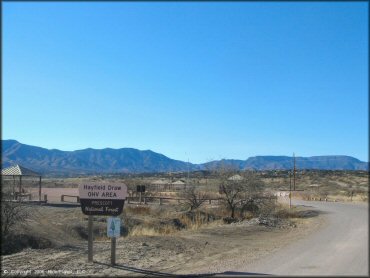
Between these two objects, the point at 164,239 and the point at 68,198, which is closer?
Answer: the point at 164,239

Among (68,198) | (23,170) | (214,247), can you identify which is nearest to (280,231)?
(214,247)

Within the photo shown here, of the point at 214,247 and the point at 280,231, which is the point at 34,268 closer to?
the point at 214,247

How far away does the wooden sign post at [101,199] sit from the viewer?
13523 mm

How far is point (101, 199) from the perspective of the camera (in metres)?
13.6

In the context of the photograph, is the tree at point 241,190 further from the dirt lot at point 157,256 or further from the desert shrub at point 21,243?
the desert shrub at point 21,243

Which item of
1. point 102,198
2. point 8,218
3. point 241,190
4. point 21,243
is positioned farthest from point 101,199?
point 241,190

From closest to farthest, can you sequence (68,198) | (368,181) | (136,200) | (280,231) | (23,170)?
(368,181), (280,231), (23,170), (136,200), (68,198)

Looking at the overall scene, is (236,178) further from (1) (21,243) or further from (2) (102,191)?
(2) (102,191)

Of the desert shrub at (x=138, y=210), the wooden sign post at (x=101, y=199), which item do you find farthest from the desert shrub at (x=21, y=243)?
the desert shrub at (x=138, y=210)

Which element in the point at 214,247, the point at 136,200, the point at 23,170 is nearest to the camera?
the point at 214,247

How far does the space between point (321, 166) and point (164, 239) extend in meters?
9.77

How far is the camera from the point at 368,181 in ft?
15.9

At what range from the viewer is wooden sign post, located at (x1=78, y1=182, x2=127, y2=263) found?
13.5m

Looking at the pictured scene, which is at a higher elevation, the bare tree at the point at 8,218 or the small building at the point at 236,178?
the small building at the point at 236,178
